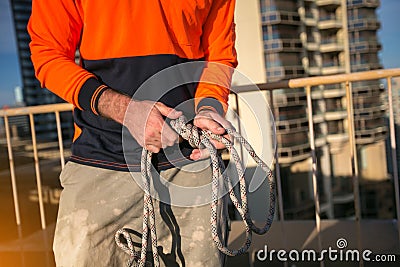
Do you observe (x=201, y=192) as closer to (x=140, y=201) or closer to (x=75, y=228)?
(x=140, y=201)

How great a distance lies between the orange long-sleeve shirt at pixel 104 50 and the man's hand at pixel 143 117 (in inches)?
1.2

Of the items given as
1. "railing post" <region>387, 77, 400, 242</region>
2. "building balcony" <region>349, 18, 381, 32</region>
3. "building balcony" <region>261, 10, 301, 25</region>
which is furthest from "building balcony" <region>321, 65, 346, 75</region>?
"railing post" <region>387, 77, 400, 242</region>

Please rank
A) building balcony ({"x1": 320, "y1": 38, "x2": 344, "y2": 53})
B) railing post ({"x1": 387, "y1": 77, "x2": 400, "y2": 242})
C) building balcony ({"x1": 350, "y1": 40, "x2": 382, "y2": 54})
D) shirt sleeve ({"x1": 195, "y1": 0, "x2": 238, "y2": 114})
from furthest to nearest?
1. building balcony ({"x1": 350, "y1": 40, "x2": 382, "y2": 54})
2. building balcony ({"x1": 320, "y1": 38, "x2": 344, "y2": 53})
3. railing post ({"x1": 387, "y1": 77, "x2": 400, "y2": 242})
4. shirt sleeve ({"x1": 195, "y1": 0, "x2": 238, "y2": 114})

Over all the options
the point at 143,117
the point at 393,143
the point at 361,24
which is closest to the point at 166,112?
the point at 143,117

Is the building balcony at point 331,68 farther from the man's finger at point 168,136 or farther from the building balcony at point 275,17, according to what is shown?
the man's finger at point 168,136

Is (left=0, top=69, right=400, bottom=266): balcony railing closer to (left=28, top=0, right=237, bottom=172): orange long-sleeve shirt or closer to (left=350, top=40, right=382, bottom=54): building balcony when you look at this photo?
(left=28, top=0, right=237, bottom=172): orange long-sleeve shirt

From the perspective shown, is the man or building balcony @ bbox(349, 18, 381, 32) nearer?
the man

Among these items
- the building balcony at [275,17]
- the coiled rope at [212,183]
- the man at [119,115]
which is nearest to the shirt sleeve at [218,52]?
the man at [119,115]

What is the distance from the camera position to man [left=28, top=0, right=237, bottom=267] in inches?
30.8

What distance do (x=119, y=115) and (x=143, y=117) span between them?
2.0 inches

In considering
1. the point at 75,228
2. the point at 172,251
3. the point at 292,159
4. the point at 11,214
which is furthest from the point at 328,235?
the point at 292,159

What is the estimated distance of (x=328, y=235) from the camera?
7.15ft

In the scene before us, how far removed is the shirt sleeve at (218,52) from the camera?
35.8 inches

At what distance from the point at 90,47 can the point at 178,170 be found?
11.3 inches
